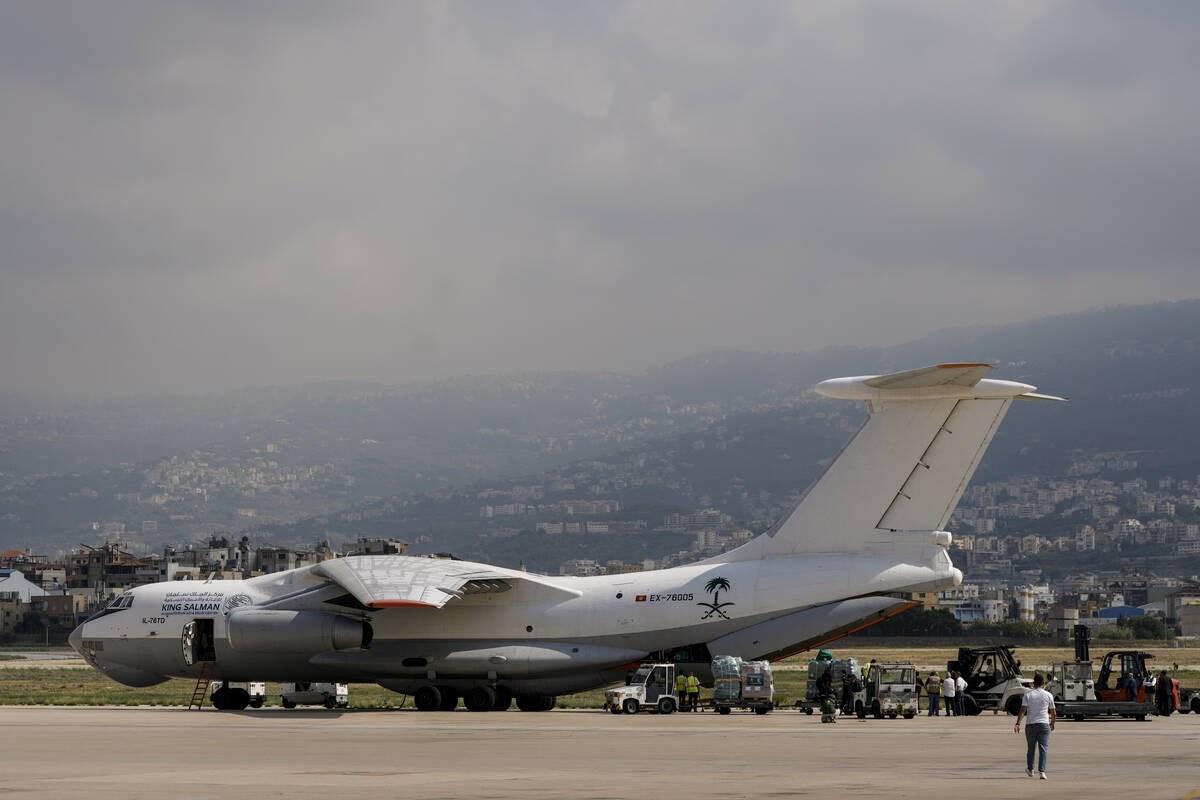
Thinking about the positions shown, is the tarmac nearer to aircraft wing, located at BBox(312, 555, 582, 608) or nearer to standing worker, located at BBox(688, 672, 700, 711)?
standing worker, located at BBox(688, 672, 700, 711)

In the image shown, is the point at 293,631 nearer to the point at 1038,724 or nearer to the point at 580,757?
the point at 580,757

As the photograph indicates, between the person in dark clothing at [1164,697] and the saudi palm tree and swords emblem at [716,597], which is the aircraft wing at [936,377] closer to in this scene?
the saudi palm tree and swords emblem at [716,597]

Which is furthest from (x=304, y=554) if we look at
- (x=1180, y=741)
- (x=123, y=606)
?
(x=1180, y=741)

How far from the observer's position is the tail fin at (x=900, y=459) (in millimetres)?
32750

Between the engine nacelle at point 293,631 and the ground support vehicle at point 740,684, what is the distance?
8.37 meters

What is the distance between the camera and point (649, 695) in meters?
34.0

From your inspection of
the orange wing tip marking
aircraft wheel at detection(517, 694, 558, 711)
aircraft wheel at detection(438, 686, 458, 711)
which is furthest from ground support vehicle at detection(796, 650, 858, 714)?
the orange wing tip marking

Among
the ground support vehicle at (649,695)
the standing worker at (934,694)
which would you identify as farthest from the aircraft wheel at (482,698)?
the standing worker at (934,694)

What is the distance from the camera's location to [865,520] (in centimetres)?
3375

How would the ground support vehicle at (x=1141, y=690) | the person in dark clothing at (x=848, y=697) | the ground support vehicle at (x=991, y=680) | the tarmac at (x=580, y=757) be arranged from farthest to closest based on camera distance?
1. the ground support vehicle at (x=991, y=680)
2. the ground support vehicle at (x=1141, y=690)
3. the person in dark clothing at (x=848, y=697)
4. the tarmac at (x=580, y=757)

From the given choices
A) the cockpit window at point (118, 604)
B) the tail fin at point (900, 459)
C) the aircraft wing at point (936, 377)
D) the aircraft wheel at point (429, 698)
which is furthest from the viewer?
the cockpit window at point (118, 604)

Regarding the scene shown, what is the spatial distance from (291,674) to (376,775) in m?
17.8

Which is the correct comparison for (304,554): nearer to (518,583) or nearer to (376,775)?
(518,583)

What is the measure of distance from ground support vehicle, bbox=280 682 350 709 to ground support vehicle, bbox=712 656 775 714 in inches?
439
